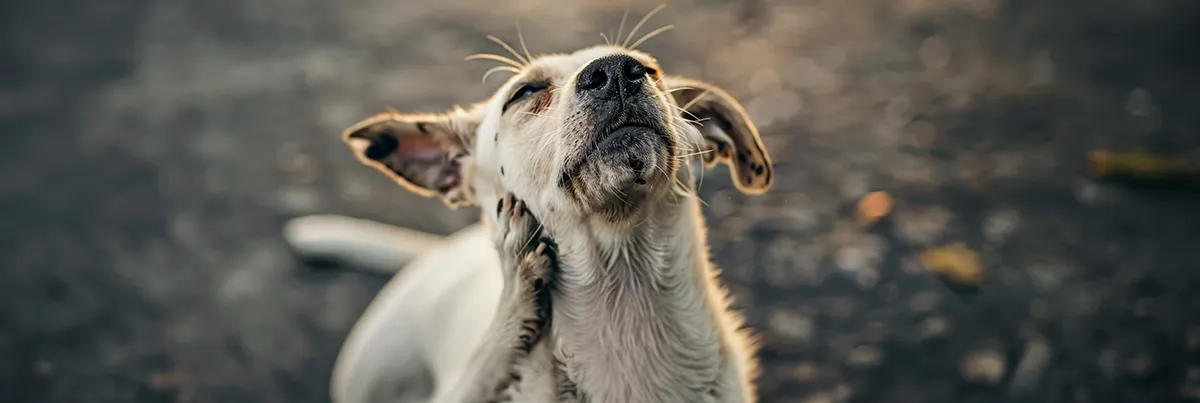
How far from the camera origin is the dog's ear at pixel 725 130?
109 inches

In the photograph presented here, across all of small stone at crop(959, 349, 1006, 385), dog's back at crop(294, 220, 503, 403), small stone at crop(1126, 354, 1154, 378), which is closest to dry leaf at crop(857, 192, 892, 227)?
small stone at crop(959, 349, 1006, 385)

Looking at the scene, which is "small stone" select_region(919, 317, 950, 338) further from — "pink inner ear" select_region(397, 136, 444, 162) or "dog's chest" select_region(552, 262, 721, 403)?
"pink inner ear" select_region(397, 136, 444, 162)

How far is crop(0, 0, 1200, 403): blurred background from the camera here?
421 centimetres

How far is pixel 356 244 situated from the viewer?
4656 mm

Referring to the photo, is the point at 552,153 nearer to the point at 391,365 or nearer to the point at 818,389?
the point at 391,365

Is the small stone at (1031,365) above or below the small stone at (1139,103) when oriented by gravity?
below

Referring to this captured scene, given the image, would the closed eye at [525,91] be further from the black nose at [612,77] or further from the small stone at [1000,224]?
the small stone at [1000,224]

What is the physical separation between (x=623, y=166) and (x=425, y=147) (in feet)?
2.71

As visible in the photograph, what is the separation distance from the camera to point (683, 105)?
2.75 m

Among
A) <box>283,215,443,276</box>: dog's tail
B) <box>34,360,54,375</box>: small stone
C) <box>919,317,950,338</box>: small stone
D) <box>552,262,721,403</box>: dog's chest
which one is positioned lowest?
<box>34,360,54,375</box>: small stone

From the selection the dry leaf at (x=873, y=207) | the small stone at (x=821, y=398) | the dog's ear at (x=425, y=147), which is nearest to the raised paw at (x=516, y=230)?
the dog's ear at (x=425, y=147)

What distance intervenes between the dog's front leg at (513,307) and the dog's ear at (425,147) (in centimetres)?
33

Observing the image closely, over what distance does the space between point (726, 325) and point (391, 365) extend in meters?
1.28

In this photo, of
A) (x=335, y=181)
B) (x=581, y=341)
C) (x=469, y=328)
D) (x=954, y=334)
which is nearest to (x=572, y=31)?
(x=335, y=181)
